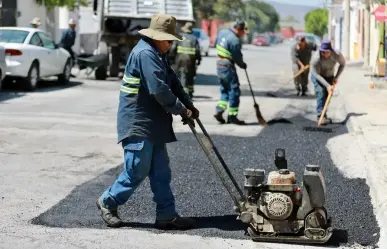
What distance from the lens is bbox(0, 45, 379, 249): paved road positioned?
23.8 ft

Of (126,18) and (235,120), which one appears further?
(126,18)

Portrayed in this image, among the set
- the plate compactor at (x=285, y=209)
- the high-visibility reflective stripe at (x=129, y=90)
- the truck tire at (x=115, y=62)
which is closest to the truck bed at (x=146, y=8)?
the truck tire at (x=115, y=62)

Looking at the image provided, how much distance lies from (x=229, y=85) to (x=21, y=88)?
7.63m

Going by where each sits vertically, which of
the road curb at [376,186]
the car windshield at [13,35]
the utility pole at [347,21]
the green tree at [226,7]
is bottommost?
the green tree at [226,7]

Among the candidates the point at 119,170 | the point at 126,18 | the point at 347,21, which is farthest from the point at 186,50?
the point at 347,21

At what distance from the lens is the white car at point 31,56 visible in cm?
2083

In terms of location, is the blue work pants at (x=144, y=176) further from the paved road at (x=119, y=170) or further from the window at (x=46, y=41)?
the window at (x=46, y=41)

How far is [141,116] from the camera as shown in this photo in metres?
7.37

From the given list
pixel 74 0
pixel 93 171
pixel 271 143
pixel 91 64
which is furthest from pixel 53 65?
pixel 74 0

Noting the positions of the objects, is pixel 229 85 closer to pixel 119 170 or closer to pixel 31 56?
pixel 119 170

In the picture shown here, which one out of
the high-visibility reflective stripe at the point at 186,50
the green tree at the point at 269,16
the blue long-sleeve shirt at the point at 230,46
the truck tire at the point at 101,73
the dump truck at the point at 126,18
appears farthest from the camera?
the green tree at the point at 269,16

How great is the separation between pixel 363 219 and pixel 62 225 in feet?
8.37

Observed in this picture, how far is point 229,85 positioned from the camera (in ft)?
51.5

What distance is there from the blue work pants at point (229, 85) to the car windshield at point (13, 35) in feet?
24.9
